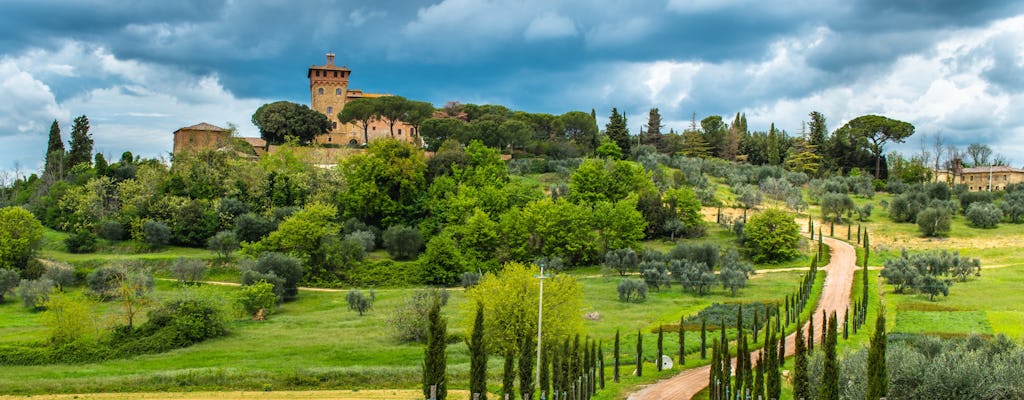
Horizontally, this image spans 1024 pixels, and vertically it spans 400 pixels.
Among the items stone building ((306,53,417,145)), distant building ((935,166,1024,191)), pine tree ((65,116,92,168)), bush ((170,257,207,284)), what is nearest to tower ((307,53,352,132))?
stone building ((306,53,417,145))

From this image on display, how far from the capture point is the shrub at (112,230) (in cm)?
7900

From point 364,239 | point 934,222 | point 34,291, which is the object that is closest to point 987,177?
point 934,222

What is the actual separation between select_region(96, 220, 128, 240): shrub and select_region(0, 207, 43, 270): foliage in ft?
→ 19.8

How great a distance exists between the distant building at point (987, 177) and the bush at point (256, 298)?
330 ft

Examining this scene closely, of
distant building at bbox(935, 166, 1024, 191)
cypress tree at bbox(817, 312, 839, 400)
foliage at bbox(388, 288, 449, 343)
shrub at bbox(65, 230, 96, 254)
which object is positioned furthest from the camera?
distant building at bbox(935, 166, 1024, 191)

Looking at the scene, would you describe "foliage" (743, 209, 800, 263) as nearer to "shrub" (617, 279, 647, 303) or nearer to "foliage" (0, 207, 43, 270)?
"shrub" (617, 279, 647, 303)

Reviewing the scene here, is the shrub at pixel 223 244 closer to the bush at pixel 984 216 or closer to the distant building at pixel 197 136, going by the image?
the distant building at pixel 197 136

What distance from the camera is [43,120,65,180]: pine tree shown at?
100562 millimetres

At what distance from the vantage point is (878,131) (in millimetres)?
126000

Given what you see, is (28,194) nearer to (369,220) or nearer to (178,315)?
(369,220)

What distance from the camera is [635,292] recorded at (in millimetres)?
58969

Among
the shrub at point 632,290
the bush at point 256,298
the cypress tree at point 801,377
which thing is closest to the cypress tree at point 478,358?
the cypress tree at point 801,377

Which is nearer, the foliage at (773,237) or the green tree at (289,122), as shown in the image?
the foliage at (773,237)

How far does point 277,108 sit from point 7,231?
4461 centimetres
